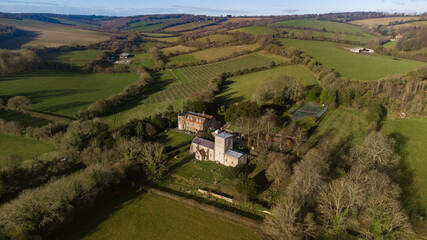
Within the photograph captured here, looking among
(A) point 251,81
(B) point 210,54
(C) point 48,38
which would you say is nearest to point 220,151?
(A) point 251,81

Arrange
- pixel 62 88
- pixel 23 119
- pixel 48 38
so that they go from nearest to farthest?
pixel 23 119
pixel 62 88
pixel 48 38

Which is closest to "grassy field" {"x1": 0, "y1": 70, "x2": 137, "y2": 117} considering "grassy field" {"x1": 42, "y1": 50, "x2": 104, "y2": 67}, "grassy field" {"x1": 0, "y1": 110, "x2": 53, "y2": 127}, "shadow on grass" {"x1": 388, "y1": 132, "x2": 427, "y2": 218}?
"grassy field" {"x1": 0, "y1": 110, "x2": 53, "y2": 127}

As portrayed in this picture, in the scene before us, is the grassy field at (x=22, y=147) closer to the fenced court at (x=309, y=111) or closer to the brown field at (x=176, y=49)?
the fenced court at (x=309, y=111)

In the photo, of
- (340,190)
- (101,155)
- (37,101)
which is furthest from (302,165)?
(37,101)

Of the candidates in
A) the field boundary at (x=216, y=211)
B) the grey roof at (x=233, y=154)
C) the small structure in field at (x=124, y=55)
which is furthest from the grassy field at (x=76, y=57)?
the field boundary at (x=216, y=211)

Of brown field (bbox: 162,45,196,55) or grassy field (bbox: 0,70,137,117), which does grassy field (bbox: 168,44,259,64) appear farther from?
grassy field (bbox: 0,70,137,117)

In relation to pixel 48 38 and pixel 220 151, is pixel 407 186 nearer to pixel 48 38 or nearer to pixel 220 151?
pixel 220 151

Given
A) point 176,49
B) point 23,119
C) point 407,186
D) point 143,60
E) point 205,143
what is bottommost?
point 407,186

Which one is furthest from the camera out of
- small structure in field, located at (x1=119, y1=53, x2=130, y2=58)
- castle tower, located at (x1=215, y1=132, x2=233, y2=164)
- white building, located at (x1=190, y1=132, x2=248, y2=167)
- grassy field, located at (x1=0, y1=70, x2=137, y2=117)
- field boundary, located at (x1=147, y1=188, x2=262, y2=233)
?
small structure in field, located at (x1=119, y1=53, x2=130, y2=58)
